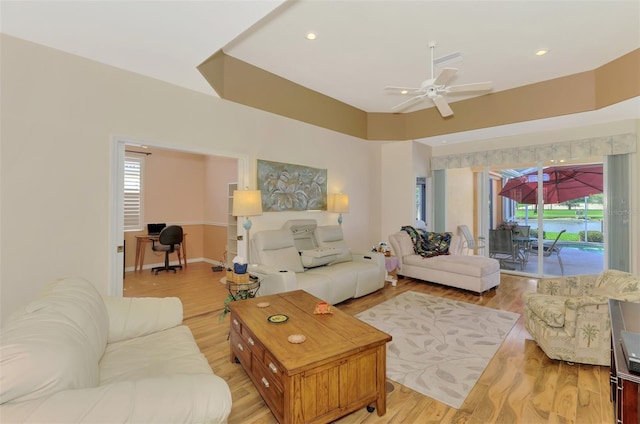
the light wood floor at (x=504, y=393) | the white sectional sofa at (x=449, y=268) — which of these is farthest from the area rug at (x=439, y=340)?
the white sectional sofa at (x=449, y=268)

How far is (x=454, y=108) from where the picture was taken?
17.5 ft

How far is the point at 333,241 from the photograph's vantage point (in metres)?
4.68

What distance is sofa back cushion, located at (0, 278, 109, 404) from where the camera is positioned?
0.97 meters

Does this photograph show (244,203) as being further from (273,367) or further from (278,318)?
(273,367)

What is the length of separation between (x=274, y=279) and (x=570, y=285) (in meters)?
3.13

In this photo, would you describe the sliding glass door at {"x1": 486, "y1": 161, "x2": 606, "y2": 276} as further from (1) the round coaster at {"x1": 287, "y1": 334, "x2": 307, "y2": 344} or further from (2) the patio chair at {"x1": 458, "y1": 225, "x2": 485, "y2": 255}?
(1) the round coaster at {"x1": 287, "y1": 334, "x2": 307, "y2": 344}

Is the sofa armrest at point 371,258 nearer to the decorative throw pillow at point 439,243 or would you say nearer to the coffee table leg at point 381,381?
the decorative throw pillow at point 439,243

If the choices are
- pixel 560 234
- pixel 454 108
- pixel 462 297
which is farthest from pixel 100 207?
pixel 560 234

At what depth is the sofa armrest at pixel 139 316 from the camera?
198cm

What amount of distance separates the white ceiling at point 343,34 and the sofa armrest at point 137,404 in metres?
2.36

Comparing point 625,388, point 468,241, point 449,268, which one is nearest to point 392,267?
point 449,268

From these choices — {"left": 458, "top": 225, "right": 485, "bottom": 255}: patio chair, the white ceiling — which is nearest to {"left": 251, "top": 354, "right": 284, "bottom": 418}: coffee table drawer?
the white ceiling

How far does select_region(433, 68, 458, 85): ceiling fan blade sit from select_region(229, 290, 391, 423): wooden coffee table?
8.42 feet

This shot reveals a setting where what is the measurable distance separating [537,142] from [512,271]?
254cm
